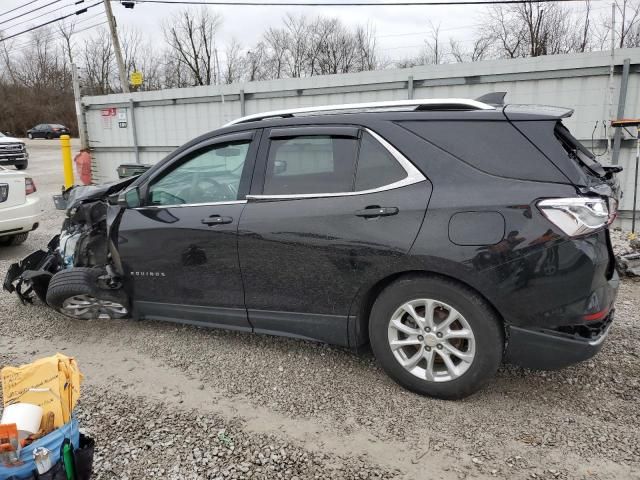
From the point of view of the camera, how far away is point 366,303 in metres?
3.02

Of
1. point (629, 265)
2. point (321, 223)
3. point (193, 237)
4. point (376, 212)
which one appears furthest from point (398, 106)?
point (629, 265)

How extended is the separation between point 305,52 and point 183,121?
128 ft

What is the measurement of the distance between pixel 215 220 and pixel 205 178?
0.44 m

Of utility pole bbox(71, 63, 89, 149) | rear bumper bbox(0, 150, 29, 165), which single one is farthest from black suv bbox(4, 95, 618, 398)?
rear bumper bbox(0, 150, 29, 165)

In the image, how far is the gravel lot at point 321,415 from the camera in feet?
7.85

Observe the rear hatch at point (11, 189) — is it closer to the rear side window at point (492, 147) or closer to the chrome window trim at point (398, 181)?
the chrome window trim at point (398, 181)

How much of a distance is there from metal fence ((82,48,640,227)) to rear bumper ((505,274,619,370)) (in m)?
5.39

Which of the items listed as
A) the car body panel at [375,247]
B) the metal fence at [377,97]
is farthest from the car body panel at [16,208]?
the metal fence at [377,97]

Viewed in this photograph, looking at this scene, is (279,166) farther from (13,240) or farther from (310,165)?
(13,240)

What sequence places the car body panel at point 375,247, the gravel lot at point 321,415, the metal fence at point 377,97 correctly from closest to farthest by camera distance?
the gravel lot at point 321,415 → the car body panel at point 375,247 → the metal fence at point 377,97

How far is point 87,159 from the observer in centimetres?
1146

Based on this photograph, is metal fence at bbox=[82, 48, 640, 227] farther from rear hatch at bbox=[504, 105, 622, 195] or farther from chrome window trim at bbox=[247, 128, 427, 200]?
chrome window trim at bbox=[247, 128, 427, 200]

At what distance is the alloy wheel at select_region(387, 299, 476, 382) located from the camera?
2.73 m

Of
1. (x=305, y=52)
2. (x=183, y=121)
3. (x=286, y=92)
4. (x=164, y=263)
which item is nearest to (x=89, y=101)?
(x=183, y=121)
